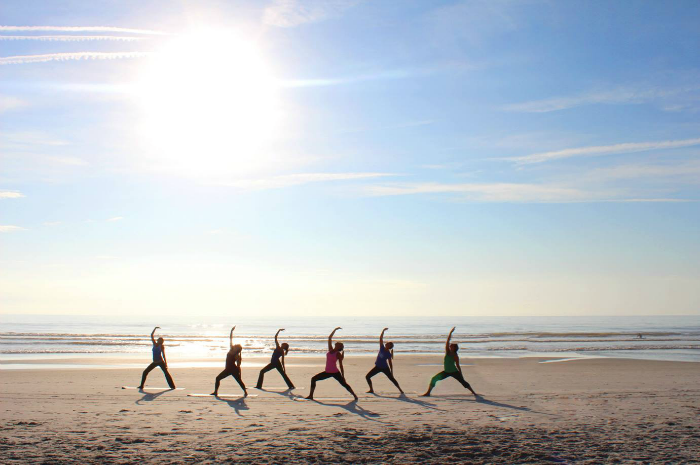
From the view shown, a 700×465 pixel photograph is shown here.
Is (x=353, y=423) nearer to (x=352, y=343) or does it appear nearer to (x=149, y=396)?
(x=149, y=396)

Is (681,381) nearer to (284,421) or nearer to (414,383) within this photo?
(414,383)

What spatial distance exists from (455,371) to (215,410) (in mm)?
5994

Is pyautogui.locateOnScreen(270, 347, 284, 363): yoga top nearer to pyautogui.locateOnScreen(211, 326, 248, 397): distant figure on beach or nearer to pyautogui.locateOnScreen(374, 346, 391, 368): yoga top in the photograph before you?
pyautogui.locateOnScreen(211, 326, 248, 397): distant figure on beach

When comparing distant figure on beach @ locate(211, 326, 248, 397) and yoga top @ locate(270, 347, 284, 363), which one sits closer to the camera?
distant figure on beach @ locate(211, 326, 248, 397)

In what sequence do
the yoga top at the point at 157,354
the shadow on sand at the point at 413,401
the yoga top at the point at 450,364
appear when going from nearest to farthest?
the shadow on sand at the point at 413,401 → the yoga top at the point at 450,364 → the yoga top at the point at 157,354

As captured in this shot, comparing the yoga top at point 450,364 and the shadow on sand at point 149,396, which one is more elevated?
the yoga top at point 450,364

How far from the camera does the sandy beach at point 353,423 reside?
8.00 m

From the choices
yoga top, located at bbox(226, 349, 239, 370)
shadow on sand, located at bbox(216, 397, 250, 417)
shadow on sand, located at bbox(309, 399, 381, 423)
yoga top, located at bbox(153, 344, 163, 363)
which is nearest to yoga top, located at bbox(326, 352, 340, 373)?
shadow on sand, located at bbox(309, 399, 381, 423)

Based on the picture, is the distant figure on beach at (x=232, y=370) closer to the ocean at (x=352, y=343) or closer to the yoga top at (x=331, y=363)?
the yoga top at (x=331, y=363)

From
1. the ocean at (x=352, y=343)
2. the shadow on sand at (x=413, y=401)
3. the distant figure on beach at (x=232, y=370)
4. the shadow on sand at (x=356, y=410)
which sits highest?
the distant figure on beach at (x=232, y=370)

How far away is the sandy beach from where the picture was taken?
315 inches

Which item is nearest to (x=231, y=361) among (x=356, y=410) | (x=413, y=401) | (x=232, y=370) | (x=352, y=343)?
(x=232, y=370)

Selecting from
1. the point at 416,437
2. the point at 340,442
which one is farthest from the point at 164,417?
the point at 416,437

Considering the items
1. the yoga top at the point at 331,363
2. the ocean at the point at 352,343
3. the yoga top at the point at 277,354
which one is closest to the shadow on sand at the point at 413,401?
the yoga top at the point at 331,363
